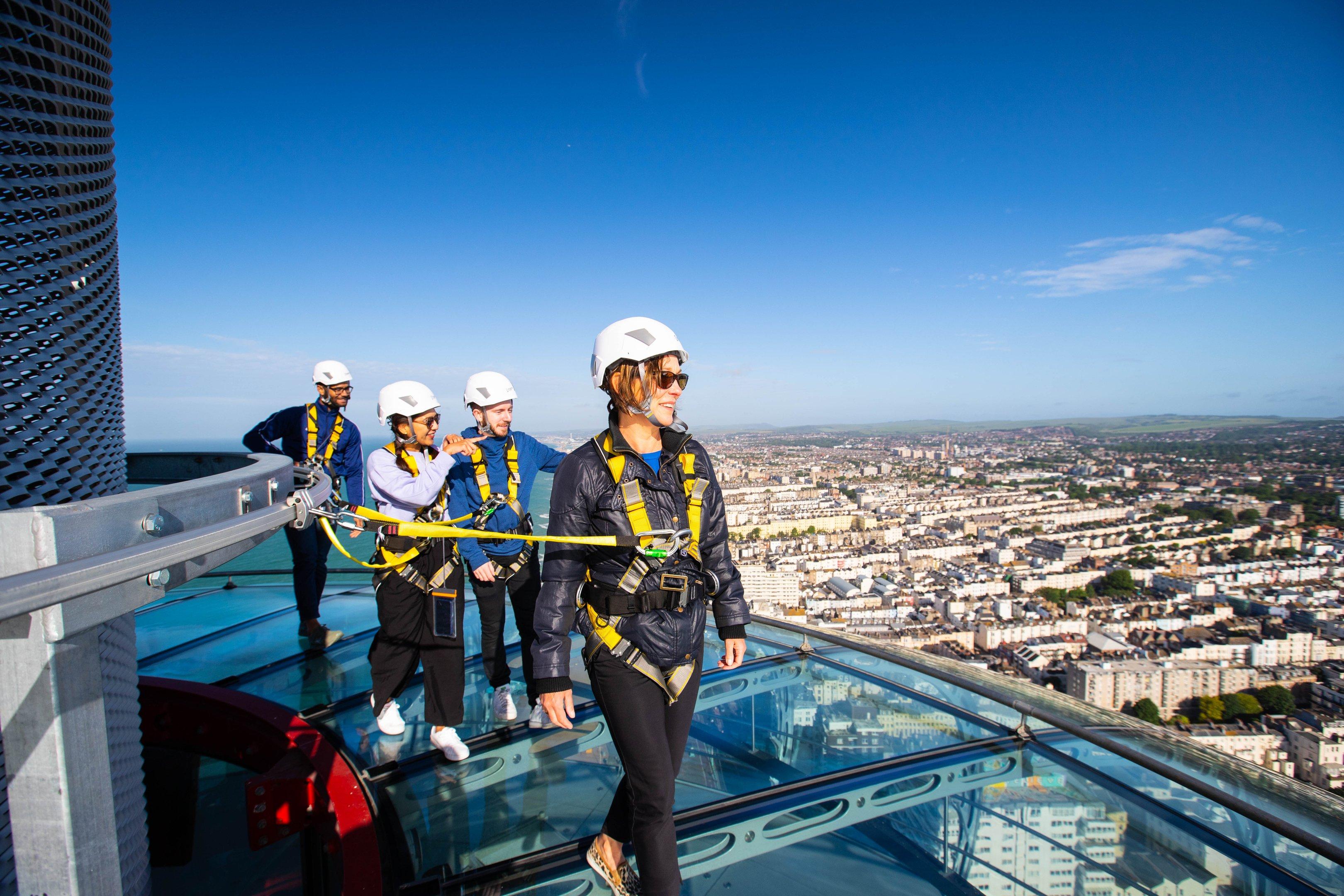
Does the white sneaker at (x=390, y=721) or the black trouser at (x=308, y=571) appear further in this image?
the black trouser at (x=308, y=571)

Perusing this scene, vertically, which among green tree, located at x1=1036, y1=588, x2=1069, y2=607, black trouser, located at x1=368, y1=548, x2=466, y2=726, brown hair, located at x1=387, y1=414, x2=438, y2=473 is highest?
brown hair, located at x1=387, y1=414, x2=438, y2=473

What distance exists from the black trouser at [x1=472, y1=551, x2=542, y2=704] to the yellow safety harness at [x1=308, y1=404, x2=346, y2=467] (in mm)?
1671

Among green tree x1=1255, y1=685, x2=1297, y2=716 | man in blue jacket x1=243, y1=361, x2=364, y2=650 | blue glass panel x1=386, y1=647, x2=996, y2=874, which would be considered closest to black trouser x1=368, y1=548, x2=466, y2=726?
blue glass panel x1=386, y1=647, x2=996, y2=874

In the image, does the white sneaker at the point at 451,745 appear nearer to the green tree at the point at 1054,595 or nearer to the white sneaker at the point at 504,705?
the white sneaker at the point at 504,705

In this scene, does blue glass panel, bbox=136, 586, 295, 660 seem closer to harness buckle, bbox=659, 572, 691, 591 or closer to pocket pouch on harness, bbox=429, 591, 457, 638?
pocket pouch on harness, bbox=429, 591, 457, 638

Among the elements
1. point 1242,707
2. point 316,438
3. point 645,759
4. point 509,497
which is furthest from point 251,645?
point 1242,707

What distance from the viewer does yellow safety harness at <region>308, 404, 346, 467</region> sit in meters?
4.16

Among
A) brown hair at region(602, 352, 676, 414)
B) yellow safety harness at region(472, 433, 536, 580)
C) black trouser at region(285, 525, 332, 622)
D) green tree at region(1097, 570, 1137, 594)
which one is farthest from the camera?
green tree at region(1097, 570, 1137, 594)

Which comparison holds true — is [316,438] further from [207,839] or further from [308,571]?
[207,839]

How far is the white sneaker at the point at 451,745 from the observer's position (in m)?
2.80

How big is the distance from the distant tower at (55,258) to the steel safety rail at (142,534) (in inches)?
12.3

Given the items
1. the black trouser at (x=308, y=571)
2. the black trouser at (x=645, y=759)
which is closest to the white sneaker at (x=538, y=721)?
the black trouser at (x=645, y=759)

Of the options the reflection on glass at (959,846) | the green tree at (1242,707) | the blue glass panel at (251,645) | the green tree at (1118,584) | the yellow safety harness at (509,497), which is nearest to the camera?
the reflection on glass at (959,846)

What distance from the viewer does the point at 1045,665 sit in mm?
27375
